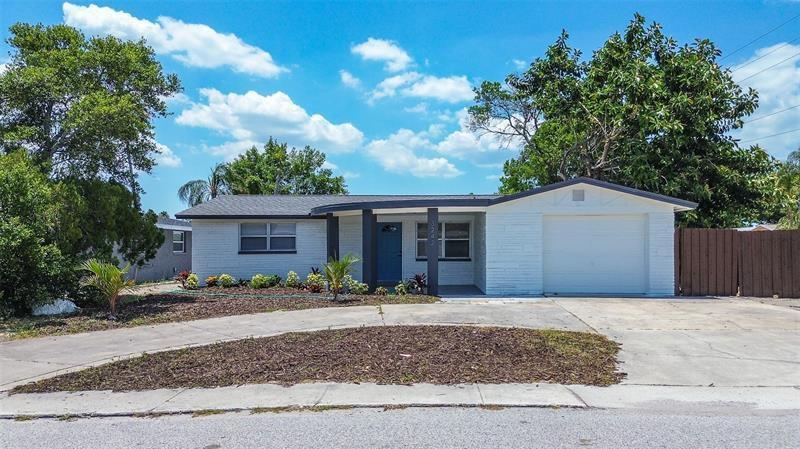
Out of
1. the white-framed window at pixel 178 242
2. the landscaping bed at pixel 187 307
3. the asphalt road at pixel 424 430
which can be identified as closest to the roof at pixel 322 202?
the landscaping bed at pixel 187 307

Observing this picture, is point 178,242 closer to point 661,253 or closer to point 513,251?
point 513,251

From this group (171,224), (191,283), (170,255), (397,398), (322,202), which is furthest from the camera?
(170,255)

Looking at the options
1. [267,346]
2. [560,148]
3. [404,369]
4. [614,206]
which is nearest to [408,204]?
[614,206]

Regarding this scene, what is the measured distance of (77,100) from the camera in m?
13.5

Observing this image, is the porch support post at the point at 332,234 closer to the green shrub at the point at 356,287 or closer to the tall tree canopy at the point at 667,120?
the green shrub at the point at 356,287

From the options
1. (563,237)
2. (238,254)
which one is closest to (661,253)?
(563,237)

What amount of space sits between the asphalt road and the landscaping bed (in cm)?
563

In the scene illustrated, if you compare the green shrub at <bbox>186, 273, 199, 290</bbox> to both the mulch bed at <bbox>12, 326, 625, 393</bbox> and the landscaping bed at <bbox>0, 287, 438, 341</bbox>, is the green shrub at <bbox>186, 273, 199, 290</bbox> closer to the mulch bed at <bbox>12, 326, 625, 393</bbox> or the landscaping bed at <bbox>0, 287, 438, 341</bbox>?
the landscaping bed at <bbox>0, 287, 438, 341</bbox>

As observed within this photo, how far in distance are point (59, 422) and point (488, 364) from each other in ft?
16.1

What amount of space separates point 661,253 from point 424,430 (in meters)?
11.9

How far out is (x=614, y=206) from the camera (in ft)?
48.6

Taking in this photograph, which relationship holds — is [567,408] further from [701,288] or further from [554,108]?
[554,108]

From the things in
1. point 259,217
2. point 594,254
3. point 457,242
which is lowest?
point 594,254

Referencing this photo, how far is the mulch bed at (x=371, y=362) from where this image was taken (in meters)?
6.64
